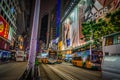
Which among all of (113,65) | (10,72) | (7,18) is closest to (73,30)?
(7,18)

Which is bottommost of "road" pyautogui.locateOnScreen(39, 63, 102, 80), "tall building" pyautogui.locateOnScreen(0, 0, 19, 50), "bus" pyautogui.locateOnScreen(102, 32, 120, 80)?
"road" pyautogui.locateOnScreen(39, 63, 102, 80)

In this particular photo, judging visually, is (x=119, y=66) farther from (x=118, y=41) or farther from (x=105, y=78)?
(x=118, y=41)

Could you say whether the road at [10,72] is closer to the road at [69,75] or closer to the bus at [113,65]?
the road at [69,75]

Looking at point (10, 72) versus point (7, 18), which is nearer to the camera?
point (10, 72)

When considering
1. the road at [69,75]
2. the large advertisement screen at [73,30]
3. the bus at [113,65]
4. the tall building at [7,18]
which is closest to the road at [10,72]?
the road at [69,75]

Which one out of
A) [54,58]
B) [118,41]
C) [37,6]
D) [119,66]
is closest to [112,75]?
[119,66]

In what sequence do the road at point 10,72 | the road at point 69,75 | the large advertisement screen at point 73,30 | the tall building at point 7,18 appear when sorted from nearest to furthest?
the road at point 10,72
the road at point 69,75
the tall building at point 7,18
the large advertisement screen at point 73,30

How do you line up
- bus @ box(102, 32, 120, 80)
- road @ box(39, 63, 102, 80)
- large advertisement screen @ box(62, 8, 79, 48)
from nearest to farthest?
1. bus @ box(102, 32, 120, 80)
2. road @ box(39, 63, 102, 80)
3. large advertisement screen @ box(62, 8, 79, 48)

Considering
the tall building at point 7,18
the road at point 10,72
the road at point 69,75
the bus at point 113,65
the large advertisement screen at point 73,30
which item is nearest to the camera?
the bus at point 113,65

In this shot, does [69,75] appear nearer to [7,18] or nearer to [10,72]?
[10,72]

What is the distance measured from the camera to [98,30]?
124 ft

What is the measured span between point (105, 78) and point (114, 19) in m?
23.0

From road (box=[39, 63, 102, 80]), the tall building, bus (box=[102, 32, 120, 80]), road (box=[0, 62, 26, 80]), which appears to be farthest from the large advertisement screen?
bus (box=[102, 32, 120, 80])

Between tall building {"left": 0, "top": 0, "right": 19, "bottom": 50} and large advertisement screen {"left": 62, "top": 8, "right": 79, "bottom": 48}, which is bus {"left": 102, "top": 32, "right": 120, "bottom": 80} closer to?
tall building {"left": 0, "top": 0, "right": 19, "bottom": 50}
